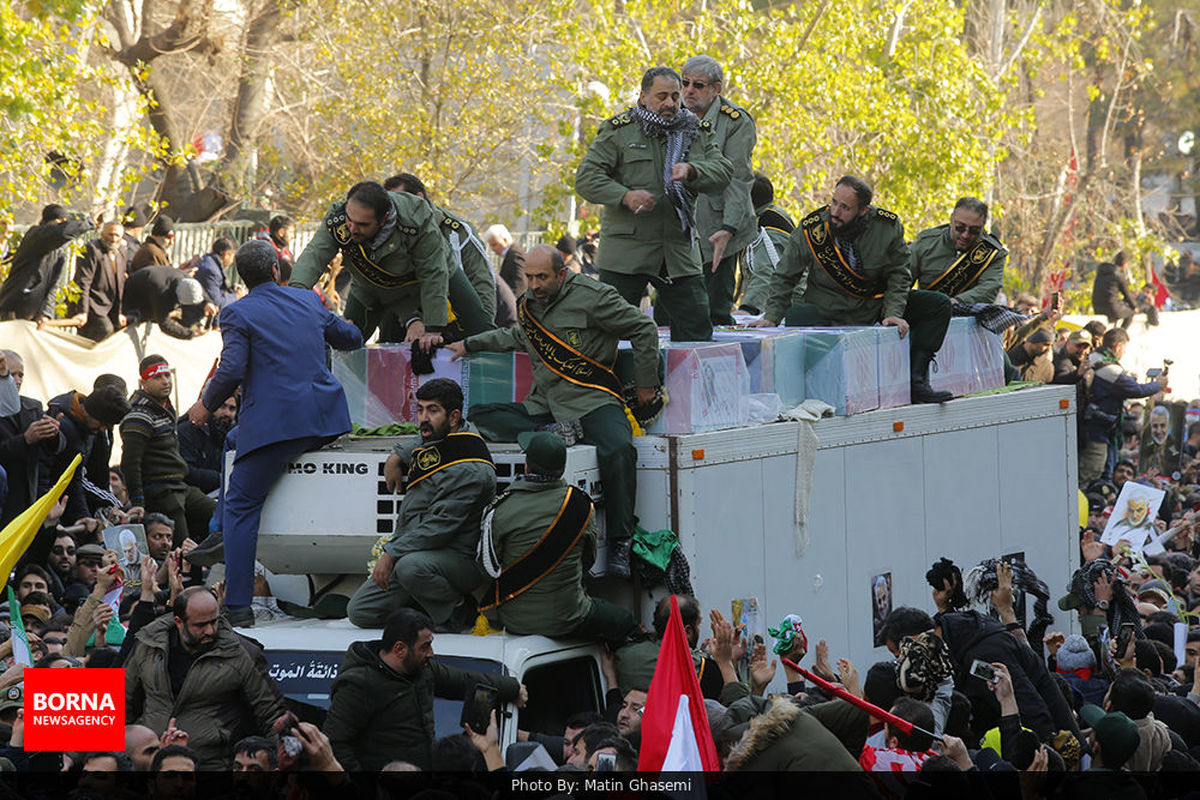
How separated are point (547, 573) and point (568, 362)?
1380 mm

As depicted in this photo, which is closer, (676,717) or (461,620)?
(676,717)

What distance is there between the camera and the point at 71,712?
6.90 m

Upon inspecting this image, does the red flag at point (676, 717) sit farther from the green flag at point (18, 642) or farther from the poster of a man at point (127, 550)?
the poster of a man at point (127, 550)

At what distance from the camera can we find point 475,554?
8578 mm

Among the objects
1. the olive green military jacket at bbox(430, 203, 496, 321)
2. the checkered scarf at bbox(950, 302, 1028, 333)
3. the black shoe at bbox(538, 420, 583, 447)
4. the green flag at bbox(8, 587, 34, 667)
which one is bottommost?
the green flag at bbox(8, 587, 34, 667)

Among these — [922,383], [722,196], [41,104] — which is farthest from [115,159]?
[922,383]

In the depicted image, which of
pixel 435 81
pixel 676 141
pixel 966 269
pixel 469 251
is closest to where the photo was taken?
pixel 676 141

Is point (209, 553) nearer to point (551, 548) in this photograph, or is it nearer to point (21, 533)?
point (21, 533)

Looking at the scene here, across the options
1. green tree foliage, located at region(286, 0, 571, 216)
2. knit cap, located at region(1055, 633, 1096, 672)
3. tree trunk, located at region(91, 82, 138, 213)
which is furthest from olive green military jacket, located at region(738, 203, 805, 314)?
green tree foliage, located at region(286, 0, 571, 216)

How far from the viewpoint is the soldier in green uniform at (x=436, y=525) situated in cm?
842

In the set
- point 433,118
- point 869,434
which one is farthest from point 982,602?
point 433,118

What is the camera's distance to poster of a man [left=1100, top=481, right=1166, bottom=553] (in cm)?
1457

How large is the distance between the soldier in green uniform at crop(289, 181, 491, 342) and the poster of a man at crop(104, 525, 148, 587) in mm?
1662

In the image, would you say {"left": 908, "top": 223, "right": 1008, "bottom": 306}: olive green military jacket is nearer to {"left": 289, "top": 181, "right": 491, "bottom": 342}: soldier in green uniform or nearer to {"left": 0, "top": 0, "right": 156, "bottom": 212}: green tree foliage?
{"left": 289, "top": 181, "right": 491, "bottom": 342}: soldier in green uniform
